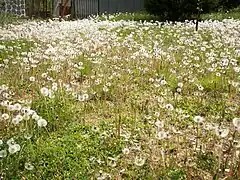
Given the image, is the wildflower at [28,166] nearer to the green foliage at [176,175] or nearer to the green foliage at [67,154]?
→ the green foliage at [67,154]

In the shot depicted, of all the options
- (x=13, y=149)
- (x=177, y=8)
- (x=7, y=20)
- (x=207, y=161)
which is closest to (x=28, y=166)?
(x=13, y=149)

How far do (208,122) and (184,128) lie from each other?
0.28 meters

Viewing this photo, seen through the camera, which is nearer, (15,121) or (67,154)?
(15,121)

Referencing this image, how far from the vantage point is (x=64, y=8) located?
1795cm

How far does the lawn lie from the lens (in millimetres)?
3166

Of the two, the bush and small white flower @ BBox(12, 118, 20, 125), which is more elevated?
the bush

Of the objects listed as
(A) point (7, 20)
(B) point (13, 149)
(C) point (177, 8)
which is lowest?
(B) point (13, 149)

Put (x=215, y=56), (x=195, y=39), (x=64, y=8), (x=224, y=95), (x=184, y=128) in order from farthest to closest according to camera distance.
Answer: (x=64, y=8)
(x=195, y=39)
(x=215, y=56)
(x=224, y=95)
(x=184, y=128)

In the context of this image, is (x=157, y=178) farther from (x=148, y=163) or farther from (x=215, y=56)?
(x=215, y=56)

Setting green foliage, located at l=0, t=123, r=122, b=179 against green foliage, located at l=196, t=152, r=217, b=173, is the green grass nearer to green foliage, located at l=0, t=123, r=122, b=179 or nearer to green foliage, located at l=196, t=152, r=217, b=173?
green foliage, located at l=0, t=123, r=122, b=179

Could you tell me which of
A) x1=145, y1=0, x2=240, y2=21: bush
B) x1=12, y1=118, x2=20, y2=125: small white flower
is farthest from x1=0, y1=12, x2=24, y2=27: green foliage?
x1=12, y1=118, x2=20, y2=125: small white flower

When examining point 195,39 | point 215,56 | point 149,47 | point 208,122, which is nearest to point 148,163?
point 208,122

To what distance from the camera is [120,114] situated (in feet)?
14.0

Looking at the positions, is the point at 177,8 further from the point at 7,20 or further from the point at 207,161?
the point at 207,161
